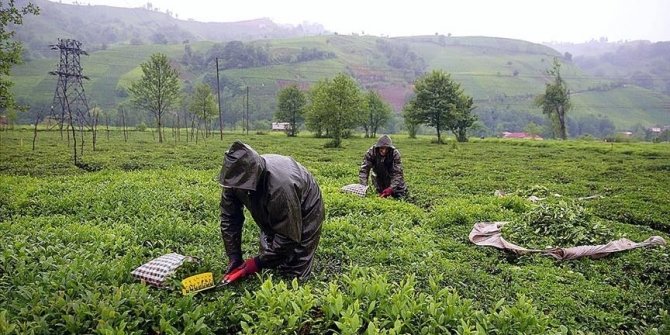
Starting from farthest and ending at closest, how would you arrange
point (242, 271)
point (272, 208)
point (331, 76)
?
1. point (331, 76)
2. point (242, 271)
3. point (272, 208)

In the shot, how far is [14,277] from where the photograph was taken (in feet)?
17.4

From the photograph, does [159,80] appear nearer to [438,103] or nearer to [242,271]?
[438,103]

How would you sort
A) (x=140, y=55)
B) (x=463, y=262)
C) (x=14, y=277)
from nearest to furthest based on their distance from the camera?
(x=14, y=277) < (x=463, y=262) < (x=140, y=55)

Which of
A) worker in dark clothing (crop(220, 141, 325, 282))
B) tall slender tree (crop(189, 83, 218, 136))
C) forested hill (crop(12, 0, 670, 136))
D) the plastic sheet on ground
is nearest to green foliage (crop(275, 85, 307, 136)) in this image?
tall slender tree (crop(189, 83, 218, 136))

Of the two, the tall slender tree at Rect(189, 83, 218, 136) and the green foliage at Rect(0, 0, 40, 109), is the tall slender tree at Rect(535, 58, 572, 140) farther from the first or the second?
the green foliage at Rect(0, 0, 40, 109)

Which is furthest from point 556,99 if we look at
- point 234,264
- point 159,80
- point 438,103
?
point 234,264

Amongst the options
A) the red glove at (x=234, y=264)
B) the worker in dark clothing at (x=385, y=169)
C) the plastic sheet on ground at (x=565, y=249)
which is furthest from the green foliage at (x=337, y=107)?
the red glove at (x=234, y=264)

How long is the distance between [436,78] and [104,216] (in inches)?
1732

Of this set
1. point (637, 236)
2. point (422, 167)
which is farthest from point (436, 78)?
point (637, 236)

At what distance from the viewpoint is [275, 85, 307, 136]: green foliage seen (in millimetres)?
64188

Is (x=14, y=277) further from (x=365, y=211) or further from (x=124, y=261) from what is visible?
(x=365, y=211)

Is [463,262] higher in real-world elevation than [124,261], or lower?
lower

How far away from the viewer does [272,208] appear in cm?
560

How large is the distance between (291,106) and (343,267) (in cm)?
5946
